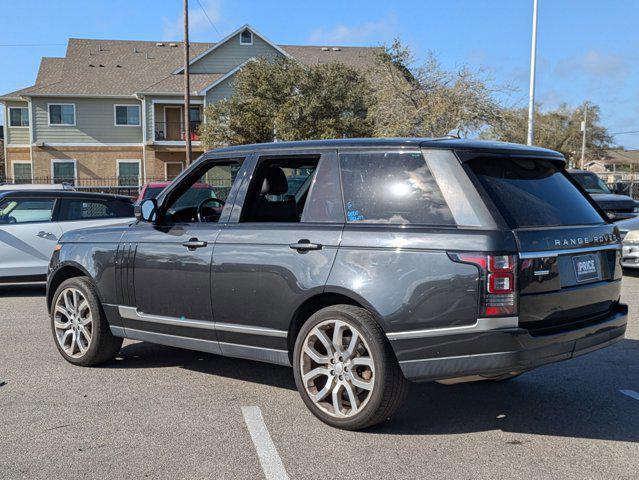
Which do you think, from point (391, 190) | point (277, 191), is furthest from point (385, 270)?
point (277, 191)

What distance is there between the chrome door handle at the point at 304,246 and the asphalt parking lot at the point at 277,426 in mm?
1185

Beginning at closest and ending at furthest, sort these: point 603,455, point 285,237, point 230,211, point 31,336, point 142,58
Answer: point 603,455, point 285,237, point 230,211, point 31,336, point 142,58

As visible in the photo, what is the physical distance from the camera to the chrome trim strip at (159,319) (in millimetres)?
5297

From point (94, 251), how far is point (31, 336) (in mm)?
2093

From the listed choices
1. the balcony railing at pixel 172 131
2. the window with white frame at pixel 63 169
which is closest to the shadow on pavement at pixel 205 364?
the balcony railing at pixel 172 131

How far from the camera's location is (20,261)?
10.3 meters

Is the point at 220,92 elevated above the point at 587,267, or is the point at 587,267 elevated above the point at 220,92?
the point at 220,92

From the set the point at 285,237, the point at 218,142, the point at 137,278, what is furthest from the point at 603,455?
the point at 218,142

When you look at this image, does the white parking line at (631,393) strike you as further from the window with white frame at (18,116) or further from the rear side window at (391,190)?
the window with white frame at (18,116)

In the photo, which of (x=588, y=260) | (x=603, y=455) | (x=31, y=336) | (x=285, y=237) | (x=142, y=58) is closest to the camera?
(x=603, y=455)

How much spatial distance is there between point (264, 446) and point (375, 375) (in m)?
0.81

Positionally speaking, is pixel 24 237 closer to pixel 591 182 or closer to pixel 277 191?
pixel 277 191

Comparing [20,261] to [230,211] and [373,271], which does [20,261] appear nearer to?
[230,211]

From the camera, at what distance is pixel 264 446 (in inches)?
169
